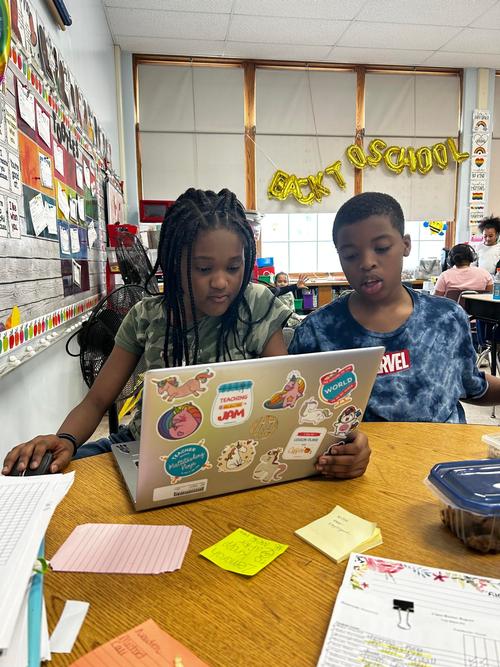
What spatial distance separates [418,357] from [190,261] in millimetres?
580

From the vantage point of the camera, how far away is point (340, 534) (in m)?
0.58

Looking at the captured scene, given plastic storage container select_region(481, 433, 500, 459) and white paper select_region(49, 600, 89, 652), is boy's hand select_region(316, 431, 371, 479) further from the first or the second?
white paper select_region(49, 600, 89, 652)

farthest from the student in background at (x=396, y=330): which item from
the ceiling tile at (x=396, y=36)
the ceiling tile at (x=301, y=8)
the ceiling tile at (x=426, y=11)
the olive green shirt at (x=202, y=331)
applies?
the ceiling tile at (x=396, y=36)

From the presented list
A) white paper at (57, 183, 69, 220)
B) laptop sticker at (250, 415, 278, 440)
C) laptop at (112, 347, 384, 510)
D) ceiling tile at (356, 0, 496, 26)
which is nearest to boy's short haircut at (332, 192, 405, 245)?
laptop at (112, 347, 384, 510)

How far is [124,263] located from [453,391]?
1766 mm

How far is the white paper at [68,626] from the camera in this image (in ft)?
1.35

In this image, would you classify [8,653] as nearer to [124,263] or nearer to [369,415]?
[369,415]

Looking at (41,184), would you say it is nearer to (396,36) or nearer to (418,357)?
(418,357)

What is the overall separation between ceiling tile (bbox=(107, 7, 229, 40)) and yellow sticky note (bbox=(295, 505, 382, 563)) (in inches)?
176

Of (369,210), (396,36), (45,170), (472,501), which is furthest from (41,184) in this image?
(396,36)

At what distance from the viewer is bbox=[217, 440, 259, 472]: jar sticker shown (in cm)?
63

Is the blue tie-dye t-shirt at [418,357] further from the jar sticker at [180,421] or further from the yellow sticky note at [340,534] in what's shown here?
the jar sticker at [180,421]

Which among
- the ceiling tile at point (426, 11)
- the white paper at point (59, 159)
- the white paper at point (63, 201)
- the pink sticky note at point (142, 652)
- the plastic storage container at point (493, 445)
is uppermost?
the ceiling tile at point (426, 11)

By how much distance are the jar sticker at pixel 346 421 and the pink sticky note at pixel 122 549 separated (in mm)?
262
